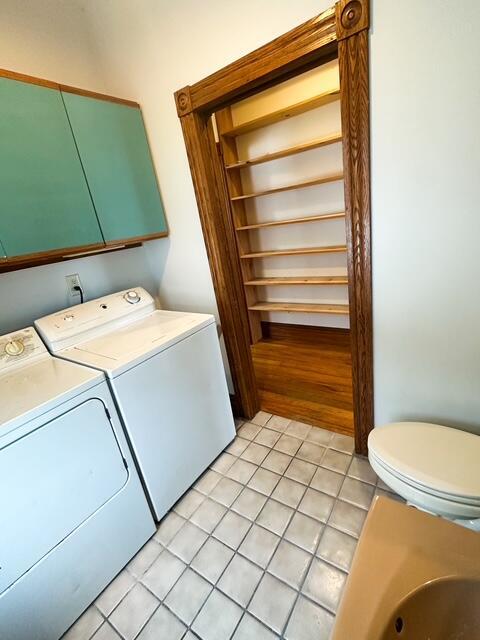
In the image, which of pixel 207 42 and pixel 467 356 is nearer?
pixel 467 356

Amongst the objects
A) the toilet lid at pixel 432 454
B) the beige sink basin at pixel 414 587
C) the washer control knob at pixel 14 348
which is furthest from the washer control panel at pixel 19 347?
the toilet lid at pixel 432 454

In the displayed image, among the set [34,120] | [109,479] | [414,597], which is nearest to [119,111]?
[34,120]

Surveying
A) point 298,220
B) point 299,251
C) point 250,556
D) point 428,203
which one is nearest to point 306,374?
point 299,251

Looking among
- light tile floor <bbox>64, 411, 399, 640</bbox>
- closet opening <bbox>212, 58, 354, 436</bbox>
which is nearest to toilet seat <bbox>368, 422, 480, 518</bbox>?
light tile floor <bbox>64, 411, 399, 640</bbox>

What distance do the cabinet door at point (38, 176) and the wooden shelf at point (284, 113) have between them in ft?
5.73

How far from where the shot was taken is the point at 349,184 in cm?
119

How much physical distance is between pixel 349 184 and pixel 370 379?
932 millimetres

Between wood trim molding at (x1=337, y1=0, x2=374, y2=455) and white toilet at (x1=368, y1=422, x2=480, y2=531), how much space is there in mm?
285

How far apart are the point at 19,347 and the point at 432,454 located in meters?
1.93

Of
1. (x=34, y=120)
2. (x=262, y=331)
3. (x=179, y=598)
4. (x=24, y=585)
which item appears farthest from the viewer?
(x=262, y=331)

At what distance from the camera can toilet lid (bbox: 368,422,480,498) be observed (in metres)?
1.03

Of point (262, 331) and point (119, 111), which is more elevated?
point (119, 111)

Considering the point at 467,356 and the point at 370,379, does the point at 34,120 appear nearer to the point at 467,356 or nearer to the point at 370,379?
the point at 370,379

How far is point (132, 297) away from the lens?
1868mm
